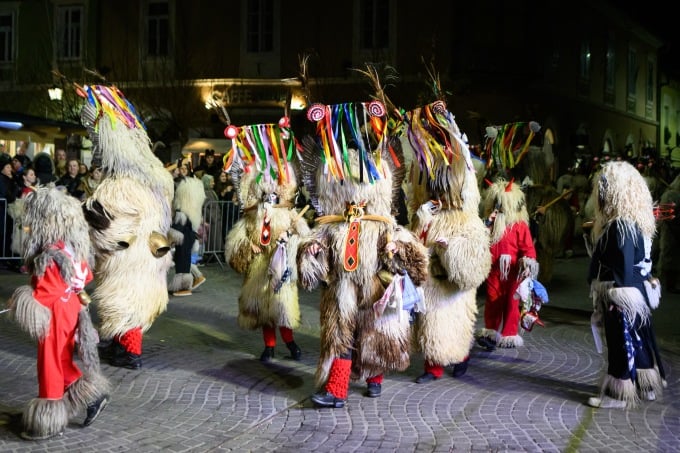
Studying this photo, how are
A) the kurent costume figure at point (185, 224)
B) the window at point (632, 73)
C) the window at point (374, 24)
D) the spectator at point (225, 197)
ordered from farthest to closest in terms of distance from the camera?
the window at point (632, 73), the window at point (374, 24), the spectator at point (225, 197), the kurent costume figure at point (185, 224)

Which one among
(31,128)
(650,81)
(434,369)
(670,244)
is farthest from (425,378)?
(650,81)

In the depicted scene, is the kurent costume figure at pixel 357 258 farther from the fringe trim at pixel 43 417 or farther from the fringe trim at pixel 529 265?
the fringe trim at pixel 529 265

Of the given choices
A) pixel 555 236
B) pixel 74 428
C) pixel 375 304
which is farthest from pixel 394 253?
pixel 555 236

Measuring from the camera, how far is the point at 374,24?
2388 centimetres

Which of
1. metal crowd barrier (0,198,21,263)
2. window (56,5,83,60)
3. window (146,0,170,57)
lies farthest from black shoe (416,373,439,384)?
window (56,5,83,60)

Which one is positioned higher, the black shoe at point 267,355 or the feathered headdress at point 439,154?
the feathered headdress at point 439,154

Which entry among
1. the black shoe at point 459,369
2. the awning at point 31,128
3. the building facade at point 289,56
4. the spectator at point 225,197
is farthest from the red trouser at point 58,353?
the building facade at point 289,56

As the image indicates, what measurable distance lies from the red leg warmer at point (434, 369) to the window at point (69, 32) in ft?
76.9

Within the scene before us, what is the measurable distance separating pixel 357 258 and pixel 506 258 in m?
2.47

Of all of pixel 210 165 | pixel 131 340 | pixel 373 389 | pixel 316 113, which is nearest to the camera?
pixel 316 113

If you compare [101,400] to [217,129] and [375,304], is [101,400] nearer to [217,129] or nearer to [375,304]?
[375,304]

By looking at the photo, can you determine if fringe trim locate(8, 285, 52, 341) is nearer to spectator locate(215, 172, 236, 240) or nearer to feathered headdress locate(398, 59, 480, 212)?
feathered headdress locate(398, 59, 480, 212)

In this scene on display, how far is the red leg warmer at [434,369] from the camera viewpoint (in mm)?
6613

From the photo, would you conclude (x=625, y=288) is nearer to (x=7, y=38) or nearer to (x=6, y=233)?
(x=6, y=233)
